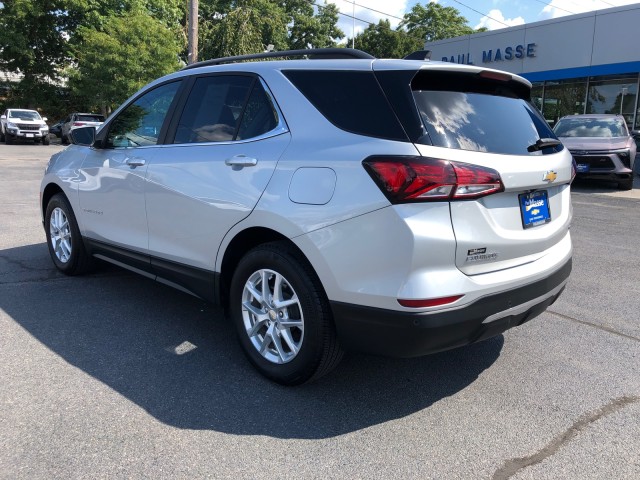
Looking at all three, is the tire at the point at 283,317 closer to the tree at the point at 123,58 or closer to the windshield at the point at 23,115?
the windshield at the point at 23,115

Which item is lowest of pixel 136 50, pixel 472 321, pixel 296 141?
pixel 472 321

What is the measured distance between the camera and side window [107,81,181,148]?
4078mm

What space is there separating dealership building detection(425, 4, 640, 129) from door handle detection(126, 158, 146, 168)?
20.5 meters

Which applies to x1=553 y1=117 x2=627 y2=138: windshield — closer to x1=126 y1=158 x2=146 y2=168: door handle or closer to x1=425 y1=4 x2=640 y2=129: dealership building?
x1=425 y1=4 x2=640 y2=129: dealership building

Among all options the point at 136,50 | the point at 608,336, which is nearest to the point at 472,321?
the point at 608,336

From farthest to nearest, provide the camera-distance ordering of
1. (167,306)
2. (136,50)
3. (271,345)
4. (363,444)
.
Result: (136,50) → (167,306) → (271,345) → (363,444)

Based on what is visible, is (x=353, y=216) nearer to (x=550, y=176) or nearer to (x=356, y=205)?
(x=356, y=205)

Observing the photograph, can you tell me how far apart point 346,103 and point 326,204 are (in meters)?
0.58

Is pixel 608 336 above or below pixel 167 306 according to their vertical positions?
below

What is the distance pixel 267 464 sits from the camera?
2.48m

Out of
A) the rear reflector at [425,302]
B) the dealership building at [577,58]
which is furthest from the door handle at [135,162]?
the dealership building at [577,58]

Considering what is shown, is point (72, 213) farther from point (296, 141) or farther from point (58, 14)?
point (58, 14)

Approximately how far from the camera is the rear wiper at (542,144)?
309 cm

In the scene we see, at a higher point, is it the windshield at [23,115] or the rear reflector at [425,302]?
the windshield at [23,115]
